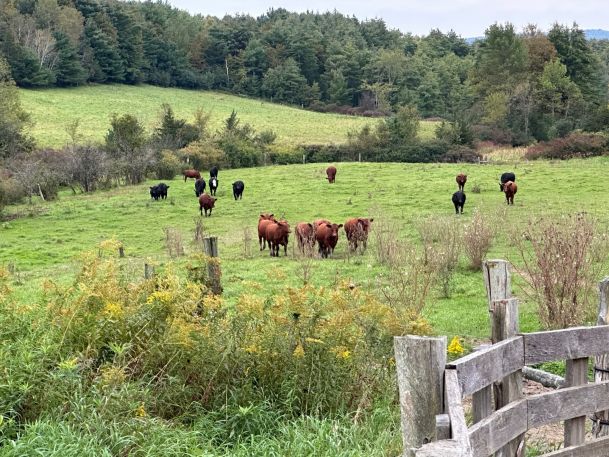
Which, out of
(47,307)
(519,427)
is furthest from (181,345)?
(519,427)

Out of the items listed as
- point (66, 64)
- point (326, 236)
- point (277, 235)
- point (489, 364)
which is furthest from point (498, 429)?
point (66, 64)

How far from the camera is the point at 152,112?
68750 millimetres

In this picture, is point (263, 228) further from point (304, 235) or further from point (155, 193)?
point (155, 193)

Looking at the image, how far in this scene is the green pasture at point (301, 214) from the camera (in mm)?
15023

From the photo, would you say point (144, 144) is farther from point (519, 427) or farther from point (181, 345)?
point (519, 427)

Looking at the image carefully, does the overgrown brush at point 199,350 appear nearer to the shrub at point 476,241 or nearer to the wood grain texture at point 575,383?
the wood grain texture at point 575,383

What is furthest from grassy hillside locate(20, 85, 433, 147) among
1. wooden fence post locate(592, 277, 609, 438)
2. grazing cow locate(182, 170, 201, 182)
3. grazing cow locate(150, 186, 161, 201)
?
wooden fence post locate(592, 277, 609, 438)

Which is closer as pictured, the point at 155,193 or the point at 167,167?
the point at 155,193

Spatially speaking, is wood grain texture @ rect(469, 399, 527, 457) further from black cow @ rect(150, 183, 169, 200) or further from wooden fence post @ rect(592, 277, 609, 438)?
black cow @ rect(150, 183, 169, 200)

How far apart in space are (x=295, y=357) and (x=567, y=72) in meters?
67.2

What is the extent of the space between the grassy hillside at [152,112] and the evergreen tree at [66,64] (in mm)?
1977

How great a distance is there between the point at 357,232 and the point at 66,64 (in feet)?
219

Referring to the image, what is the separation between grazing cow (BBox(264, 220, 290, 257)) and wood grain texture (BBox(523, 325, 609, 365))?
15.4 metres

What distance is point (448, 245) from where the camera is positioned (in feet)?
52.7
